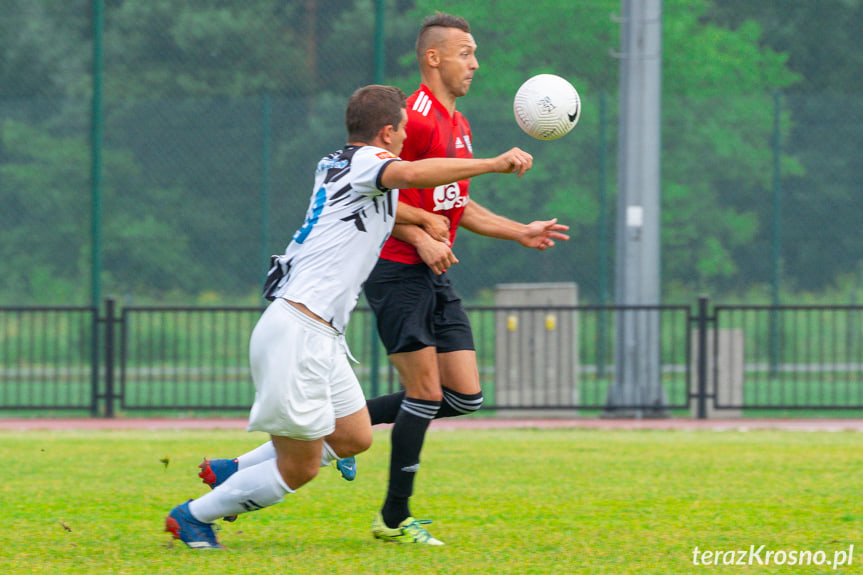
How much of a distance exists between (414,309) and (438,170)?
0.88m

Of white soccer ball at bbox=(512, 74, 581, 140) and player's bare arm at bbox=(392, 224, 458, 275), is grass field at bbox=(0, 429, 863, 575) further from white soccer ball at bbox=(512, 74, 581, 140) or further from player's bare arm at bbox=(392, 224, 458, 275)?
white soccer ball at bbox=(512, 74, 581, 140)

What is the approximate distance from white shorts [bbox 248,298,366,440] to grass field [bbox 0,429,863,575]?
538 mm

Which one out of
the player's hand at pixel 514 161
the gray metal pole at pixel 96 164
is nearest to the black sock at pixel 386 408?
the player's hand at pixel 514 161

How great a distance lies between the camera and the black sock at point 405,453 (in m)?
5.33

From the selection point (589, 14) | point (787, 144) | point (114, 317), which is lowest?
point (114, 317)

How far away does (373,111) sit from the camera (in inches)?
197

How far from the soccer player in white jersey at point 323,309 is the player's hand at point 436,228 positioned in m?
0.34

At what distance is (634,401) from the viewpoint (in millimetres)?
12117

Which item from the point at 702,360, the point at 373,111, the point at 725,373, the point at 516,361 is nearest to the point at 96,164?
the point at 516,361

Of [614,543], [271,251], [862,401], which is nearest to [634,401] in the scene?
[862,401]

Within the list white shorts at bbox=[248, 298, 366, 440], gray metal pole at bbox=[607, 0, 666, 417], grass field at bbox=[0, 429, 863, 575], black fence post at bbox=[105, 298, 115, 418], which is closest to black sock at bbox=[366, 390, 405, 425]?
grass field at bbox=[0, 429, 863, 575]

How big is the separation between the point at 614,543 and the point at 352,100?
2.10 metres

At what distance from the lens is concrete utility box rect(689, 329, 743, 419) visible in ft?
39.1

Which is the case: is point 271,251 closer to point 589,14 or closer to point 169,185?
point 169,185
